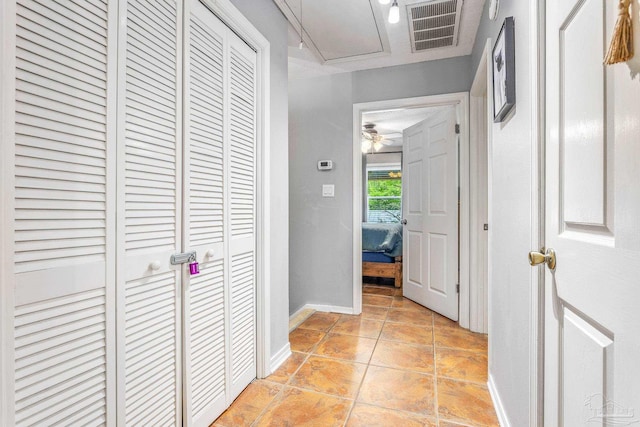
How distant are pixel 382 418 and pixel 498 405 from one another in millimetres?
598

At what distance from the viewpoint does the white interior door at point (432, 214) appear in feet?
9.70

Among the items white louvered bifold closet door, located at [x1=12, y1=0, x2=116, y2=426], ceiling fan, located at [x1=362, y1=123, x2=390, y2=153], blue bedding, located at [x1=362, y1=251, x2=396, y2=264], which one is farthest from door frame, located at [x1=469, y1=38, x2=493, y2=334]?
ceiling fan, located at [x1=362, y1=123, x2=390, y2=153]

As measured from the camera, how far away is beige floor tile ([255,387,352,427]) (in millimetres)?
1541

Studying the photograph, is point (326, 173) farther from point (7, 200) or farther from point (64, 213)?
point (7, 200)

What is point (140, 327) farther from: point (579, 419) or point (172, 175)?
point (579, 419)

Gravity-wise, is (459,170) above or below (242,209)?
above

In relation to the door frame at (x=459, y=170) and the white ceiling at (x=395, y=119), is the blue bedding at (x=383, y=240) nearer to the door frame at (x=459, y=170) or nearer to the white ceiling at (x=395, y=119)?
the door frame at (x=459, y=170)

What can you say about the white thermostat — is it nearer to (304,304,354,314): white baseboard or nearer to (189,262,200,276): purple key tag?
(304,304,354,314): white baseboard

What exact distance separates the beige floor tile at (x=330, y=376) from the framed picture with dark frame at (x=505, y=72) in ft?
Answer: 5.53

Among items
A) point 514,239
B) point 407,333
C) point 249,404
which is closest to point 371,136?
point 407,333

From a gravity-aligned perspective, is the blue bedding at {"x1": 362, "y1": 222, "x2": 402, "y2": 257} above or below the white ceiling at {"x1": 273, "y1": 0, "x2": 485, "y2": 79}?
below

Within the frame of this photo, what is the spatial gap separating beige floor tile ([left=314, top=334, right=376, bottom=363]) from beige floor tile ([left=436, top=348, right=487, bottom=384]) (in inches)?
19.2

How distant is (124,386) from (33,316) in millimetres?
416

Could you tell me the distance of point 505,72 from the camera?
4.50ft
